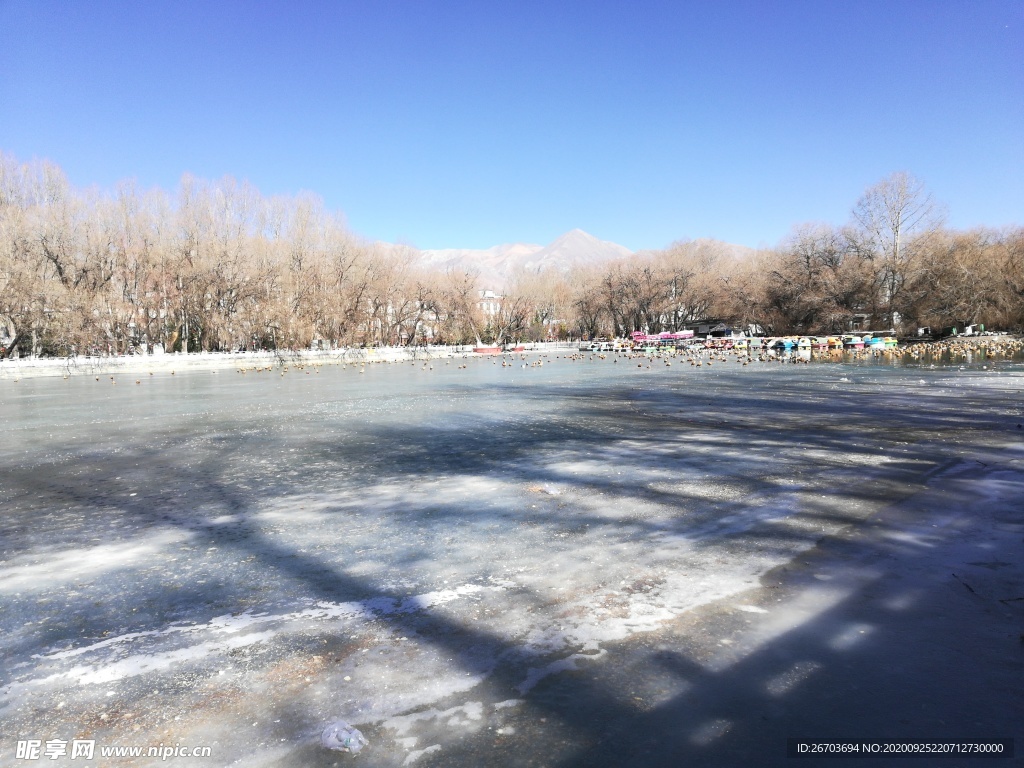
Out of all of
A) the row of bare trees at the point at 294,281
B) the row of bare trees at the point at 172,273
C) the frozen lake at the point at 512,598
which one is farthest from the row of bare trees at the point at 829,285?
the frozen lake at the point at 512,598

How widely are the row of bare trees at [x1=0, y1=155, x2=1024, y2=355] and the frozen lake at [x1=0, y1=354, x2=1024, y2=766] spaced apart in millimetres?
38457

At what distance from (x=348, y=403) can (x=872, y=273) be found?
59.5 metres

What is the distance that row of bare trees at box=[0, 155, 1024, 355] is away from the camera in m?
39.0

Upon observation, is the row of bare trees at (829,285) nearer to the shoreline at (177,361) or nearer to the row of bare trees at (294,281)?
the row of bare trees at (294,281)

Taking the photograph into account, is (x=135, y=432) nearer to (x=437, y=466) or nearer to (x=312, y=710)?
(x=437, y=466)

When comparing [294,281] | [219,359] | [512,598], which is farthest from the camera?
[294,281]

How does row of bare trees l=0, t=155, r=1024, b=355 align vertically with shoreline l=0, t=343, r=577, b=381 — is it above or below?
above

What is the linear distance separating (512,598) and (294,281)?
157 ft

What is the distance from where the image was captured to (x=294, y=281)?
47.5 meters

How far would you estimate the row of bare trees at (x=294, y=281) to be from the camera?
39000mm

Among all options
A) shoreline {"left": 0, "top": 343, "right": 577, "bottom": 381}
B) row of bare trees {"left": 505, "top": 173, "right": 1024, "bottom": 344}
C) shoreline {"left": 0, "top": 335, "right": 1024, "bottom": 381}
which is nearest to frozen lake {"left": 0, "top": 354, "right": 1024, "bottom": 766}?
shoreline {"left": 0, "top": 335, "right": 1024, "bottom": 381}

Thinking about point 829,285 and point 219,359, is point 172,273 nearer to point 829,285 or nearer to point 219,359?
point 219,359

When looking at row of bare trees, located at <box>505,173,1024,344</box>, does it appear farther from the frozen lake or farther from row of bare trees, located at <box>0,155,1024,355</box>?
the frozen lake

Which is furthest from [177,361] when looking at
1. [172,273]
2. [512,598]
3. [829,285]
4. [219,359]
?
[829,285]
